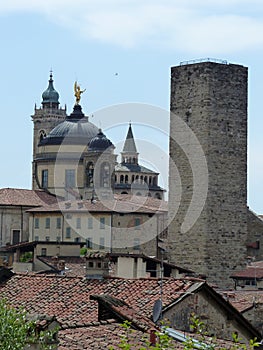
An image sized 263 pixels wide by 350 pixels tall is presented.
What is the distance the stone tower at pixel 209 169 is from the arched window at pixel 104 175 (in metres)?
32.5

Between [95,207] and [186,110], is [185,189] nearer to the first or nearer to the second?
[186,110]

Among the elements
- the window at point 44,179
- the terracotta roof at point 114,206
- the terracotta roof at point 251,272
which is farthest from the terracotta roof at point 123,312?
the window at point 44,179

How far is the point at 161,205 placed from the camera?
77.0m

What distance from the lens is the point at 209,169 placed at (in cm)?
5172

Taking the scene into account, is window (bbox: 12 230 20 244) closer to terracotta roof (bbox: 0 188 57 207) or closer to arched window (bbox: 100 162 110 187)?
terracotta roof (bbox: 0 188 57 207)

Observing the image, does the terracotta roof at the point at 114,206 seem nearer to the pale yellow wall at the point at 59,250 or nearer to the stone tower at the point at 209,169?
the pale yellow wall at the point at 59,250

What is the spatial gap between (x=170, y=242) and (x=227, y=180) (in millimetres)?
3705

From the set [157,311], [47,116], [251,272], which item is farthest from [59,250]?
[47,116]

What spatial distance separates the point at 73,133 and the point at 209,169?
44.0 m

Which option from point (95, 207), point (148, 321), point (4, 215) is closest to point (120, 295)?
point (148, 321)

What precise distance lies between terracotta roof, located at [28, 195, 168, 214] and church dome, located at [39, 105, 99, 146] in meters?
15.1

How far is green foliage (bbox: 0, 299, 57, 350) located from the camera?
12953 millimetres

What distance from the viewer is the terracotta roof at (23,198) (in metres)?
81.4

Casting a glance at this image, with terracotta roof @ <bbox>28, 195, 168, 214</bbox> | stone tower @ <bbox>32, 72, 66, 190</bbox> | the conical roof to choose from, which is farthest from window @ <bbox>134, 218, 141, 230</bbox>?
the conical roof
